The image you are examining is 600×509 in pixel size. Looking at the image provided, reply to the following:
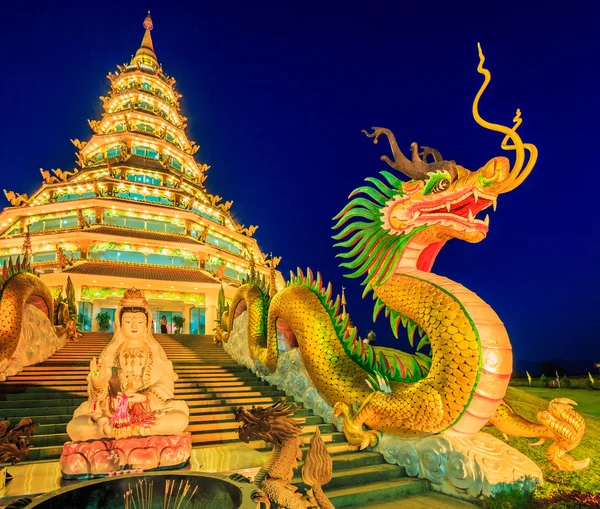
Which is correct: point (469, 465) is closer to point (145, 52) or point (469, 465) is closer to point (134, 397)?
point (134, 397)

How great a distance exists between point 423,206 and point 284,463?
11.2 ft

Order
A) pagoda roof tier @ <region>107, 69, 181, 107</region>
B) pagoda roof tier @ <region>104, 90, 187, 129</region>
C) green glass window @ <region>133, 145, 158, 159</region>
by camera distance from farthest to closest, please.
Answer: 1. pagoda roof tier @ <region>107, 69, 181, 107</region>
2. pagoda roof tier @ <region>104, 90, 187, 129</region>
3. green glass window @ <region>133, 145, 158, 159</region>

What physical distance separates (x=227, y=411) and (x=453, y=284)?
414 cm

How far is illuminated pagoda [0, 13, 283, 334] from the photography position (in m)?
16.5

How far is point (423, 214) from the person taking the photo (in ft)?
17.0

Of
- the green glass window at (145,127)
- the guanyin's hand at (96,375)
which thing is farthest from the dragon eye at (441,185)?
the green glass window at (145,127)

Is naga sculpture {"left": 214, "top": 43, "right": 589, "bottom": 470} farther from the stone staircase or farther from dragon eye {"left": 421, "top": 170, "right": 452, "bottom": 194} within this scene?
the stone staircase

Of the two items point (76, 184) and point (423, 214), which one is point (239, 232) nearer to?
point (76, 184)

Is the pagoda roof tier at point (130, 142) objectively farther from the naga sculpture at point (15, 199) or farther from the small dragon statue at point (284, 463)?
the small dragon statue at point (284, 463)

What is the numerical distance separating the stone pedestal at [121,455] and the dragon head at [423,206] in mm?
3039

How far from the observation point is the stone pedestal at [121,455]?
3.95 m

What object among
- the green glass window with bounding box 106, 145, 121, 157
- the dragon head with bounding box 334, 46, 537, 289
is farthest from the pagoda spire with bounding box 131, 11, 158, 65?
the dragon head with bounding box 334, 46, 537, 289

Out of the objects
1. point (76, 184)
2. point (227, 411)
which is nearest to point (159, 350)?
point (227, 411)

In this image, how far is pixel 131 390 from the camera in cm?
462
